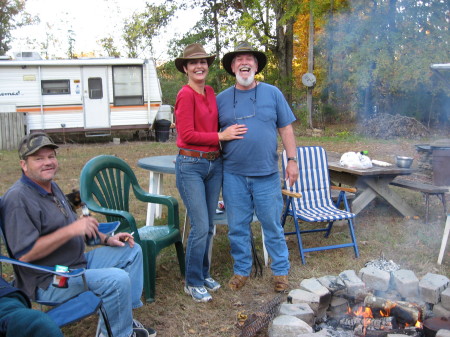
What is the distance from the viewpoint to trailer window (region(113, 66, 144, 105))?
43.7 feet

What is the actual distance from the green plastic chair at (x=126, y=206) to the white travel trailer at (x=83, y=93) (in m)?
9.81

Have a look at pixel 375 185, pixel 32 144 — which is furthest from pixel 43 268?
pixel 375 185

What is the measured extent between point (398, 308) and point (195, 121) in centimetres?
188

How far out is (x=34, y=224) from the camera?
242 cm

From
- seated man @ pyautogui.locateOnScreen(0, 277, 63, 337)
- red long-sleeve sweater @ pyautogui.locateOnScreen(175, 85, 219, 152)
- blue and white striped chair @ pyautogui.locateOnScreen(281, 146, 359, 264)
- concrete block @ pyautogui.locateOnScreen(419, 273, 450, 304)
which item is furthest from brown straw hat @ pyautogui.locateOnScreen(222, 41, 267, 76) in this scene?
seated man @ pyautogui.locateOnScreen(0, 277, 63, 337)

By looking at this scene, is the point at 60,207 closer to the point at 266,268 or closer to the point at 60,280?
the point at 60,280

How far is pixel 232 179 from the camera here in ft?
11.7

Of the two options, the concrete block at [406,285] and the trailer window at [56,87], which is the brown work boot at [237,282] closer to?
the concrete block at [406,285]

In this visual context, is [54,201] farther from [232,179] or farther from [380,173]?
[380,173]

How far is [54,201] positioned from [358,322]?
6.71 feet

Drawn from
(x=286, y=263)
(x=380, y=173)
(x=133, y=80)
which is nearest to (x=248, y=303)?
(x=286, y=263)

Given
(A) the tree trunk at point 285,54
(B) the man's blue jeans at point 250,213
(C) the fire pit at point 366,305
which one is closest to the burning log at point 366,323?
(C) the fire pit at point 366,305

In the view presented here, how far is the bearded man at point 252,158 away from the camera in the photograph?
3477 mm

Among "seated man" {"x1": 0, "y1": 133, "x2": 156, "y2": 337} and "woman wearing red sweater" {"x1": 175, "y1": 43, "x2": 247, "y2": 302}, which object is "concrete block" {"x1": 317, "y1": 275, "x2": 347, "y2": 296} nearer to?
"woman wearing red sweater" {"x1": 175, "y1": 43, "x2": 247, "y2": 302}
